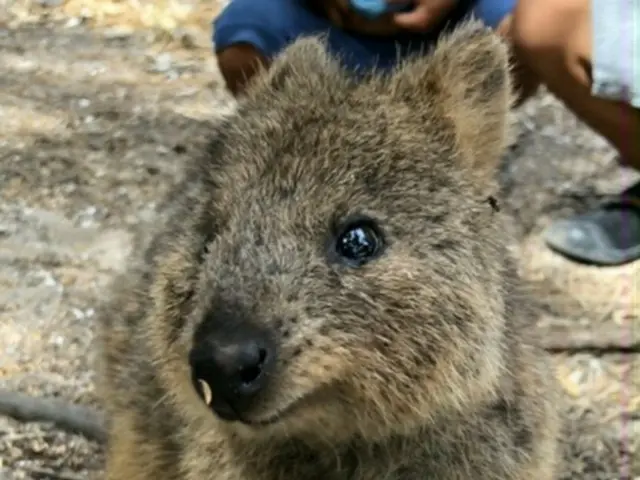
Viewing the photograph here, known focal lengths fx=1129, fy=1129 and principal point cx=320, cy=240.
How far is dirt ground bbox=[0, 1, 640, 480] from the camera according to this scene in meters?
4.10

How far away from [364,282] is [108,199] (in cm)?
302

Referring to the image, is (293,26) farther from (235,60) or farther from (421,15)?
(421,15)

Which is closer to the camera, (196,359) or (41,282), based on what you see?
(196,359)

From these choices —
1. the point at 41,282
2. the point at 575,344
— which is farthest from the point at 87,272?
the point at 575,344

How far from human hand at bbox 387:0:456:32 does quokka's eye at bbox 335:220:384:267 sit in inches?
78.5

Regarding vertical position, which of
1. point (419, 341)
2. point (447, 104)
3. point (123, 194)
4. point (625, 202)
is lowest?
point (123, 194)

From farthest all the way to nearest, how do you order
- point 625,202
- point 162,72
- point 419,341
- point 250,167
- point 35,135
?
point 162,72
point 35,135
point 625,202
point 250,167
point 419,341

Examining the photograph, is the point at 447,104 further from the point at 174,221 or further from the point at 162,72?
the point at 162,72

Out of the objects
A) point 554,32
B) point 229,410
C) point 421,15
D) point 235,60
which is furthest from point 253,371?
point 554,32

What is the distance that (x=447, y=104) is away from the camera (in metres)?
2.81

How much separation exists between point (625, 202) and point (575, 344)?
1135 mm

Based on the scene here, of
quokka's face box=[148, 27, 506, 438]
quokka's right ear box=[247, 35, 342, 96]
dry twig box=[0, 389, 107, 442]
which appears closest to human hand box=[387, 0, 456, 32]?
quokka's right ear box=[247, 35, 342, 96]

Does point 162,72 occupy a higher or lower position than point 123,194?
lower

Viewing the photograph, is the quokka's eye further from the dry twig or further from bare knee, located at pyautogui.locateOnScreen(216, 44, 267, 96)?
bare knee, located at pyautogui.locateOnScreen(216, 44, 267, 96)
